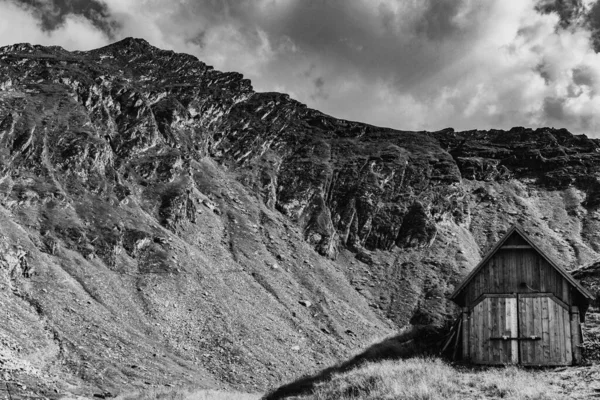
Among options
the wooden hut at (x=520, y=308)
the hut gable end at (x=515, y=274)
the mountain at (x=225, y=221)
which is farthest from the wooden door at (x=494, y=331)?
the mountain at (x=225, y=221)

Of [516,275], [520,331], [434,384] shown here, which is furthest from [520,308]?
[434,384]

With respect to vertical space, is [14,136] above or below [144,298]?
above

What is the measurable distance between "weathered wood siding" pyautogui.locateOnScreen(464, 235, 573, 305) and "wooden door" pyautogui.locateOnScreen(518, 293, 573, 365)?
484 mm

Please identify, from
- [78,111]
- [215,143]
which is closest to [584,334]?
[78,111]

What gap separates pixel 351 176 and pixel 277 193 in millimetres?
19064

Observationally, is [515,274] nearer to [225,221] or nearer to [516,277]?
[516,277]

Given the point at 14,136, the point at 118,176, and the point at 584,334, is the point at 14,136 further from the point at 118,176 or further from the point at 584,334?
the point at 584,334

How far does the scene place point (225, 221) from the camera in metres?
103

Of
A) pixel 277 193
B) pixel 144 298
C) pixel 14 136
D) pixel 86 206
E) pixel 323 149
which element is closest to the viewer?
pixel 144 298

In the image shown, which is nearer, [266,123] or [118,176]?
[118,176]

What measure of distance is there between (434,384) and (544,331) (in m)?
7.19

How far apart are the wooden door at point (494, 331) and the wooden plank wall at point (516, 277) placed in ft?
1.57

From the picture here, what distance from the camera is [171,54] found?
601ft

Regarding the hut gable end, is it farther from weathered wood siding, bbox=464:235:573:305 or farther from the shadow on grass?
the shadow on grass
